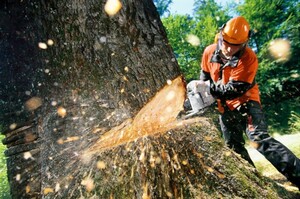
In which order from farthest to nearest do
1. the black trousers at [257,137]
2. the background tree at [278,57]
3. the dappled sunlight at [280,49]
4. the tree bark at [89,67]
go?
the dappled sunlight at [280,49]
the background tree at [278,57]
the black trousers at [257,137]
the tree bark at [89,67]

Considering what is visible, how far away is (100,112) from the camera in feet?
5.98

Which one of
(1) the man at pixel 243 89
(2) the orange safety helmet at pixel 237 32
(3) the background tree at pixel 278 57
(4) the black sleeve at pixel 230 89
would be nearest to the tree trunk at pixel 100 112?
(4) the black sleeve at pixel 230 89

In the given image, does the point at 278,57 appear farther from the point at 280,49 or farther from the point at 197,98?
the point at 197,98

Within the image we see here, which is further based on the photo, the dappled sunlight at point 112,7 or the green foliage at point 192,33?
the green foliage at point 192,33

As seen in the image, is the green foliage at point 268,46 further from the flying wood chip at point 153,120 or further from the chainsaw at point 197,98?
the flying wood chip at point 153,120

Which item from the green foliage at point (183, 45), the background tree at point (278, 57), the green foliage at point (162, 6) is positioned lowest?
the background tree at point (278, 57)

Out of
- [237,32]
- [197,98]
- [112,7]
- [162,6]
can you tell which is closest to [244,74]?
[237,32]

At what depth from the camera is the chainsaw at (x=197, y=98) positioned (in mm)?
2668

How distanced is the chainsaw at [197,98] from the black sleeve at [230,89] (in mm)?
77

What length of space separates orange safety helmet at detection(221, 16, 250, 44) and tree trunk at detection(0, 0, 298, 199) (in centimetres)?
96

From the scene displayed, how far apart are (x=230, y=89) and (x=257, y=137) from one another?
58cm

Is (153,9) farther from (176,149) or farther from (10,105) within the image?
(10,105)

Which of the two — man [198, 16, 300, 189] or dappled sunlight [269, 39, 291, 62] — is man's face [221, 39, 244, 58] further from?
dappled sunlight [269, 39, 291, 62]

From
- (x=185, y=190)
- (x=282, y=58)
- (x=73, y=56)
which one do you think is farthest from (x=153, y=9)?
(x=282, y=58)
